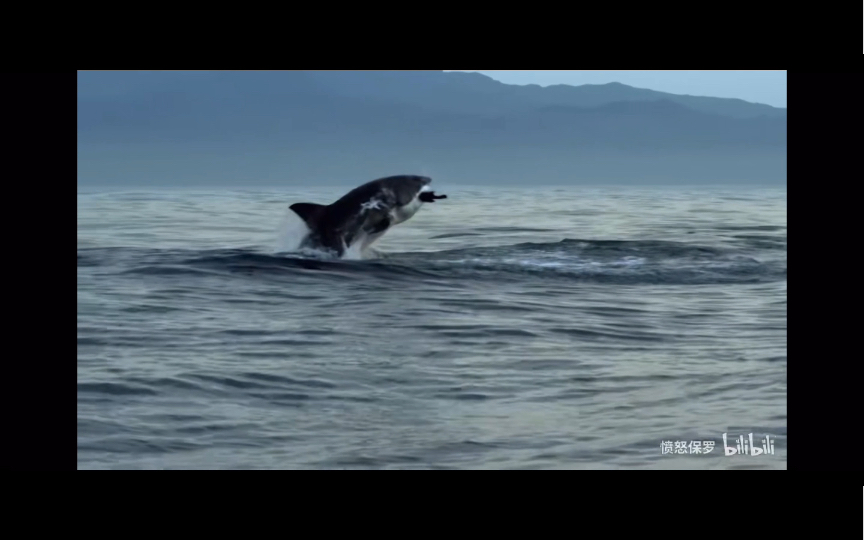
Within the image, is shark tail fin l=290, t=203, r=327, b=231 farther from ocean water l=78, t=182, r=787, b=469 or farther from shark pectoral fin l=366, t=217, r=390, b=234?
shark pectoral fin l=366, t=217, r=390, b=234

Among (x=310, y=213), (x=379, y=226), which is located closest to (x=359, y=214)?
(x=379, y=226)

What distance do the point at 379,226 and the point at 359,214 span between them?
41 centimetres

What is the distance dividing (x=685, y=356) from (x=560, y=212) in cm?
1938

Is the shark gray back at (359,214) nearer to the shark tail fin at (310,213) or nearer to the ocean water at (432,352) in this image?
the shark tail fin at (310,213)

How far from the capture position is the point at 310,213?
69.2ft

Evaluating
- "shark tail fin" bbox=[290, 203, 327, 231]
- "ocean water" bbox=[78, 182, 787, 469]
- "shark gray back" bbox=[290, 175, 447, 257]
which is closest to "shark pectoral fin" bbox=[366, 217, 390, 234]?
"shark gray back" bbox=[290, 175, 447, 257]

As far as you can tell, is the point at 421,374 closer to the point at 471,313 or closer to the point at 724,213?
the point at 471,313

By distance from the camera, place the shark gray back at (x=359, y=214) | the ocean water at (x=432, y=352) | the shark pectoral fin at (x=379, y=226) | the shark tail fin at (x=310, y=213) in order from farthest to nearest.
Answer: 1. the shark pectoral fin at (x=379, y=226)
2. the shark gray back at (x=359, y=214)
3. the shark tail fin at (x=310, y=213)
4. the ocean water at (x=432, y=352)

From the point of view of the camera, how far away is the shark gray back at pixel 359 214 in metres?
21.1

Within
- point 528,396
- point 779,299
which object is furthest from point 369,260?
point 528,396

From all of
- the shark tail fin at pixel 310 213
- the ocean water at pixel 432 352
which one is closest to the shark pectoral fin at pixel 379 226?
the ocean water at pixel 432 352

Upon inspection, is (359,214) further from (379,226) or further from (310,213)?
(310,213)

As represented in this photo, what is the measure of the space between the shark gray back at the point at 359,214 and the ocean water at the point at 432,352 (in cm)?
56

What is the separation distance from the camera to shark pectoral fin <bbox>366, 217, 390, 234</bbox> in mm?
21234
